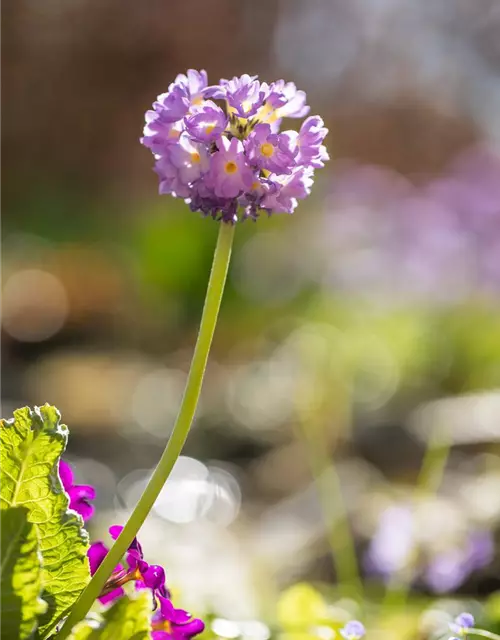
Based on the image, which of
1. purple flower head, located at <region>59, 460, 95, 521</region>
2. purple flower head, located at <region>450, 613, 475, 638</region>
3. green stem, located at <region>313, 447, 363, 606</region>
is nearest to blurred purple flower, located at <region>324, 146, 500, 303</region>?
green stem, located at <region>313, 447, 363, 606</region>

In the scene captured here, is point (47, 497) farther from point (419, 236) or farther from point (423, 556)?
point (419, 236)

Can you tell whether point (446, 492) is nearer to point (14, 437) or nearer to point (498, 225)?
point (498, 225)

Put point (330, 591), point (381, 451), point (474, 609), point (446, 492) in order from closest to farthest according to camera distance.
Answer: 1. point (474, 609)
2. point (330, 591)
3. point (446, 492)
4. point (381, 451)

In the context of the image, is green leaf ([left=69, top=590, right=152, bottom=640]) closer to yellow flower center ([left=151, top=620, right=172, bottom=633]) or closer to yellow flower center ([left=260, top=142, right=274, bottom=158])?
yellow flower center ([left=151, top=620, right=172, bottom=633])

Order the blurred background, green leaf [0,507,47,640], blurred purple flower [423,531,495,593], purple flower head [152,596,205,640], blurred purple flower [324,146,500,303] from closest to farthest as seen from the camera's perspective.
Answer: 1. green leaf [0,507,47,640]
2. purple flower head [152,596,205,640]
3. blurred purple flower [423,531,495,593]
4. the blurred background
5. blurred purple flower [324,146,500,303]

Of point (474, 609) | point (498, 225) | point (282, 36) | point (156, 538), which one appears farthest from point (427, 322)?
point (282, 36)

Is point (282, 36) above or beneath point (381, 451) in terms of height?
above

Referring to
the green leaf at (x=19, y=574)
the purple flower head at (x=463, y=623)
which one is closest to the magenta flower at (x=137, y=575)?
the green leaf at (x=19, y=574)
